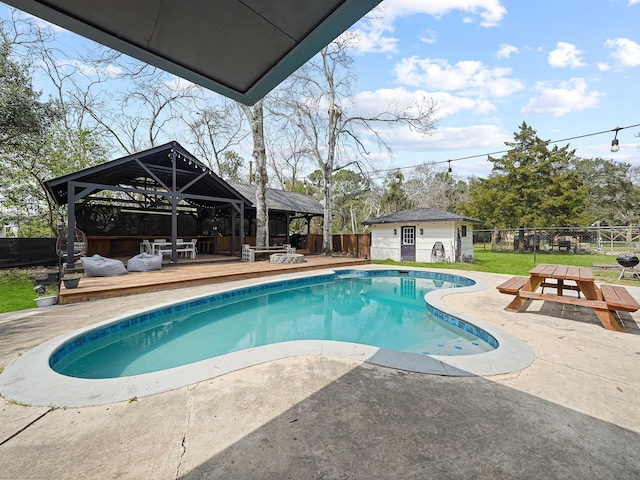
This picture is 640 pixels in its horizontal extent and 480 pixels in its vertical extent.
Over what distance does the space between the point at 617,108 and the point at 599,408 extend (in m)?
16.3

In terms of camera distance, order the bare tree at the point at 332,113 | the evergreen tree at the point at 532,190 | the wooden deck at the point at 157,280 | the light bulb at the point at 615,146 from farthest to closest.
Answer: the evergreen tree at the point at 532,190
the bare tree at the point at 332,113
the light bulb at the point at 615,146
the wooden deck at the point at 157,280

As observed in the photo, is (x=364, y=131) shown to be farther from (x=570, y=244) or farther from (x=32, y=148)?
(x=570, y=244)

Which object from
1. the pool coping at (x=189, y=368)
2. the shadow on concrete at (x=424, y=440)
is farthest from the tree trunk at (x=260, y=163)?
the shadow on concrete at (x=424, y=440)

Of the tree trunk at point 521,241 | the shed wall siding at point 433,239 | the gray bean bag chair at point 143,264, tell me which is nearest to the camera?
the gray bean bag chair at point 143,264

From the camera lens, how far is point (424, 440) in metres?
1.89

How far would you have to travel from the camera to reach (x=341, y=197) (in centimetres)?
2731

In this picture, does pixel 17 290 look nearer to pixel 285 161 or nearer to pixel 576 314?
pixel 576 314

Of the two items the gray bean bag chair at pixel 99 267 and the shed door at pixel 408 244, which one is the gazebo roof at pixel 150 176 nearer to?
the gray bean bag chair at pixel 99 267

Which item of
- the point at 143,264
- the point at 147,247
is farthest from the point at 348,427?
the point at 147,247

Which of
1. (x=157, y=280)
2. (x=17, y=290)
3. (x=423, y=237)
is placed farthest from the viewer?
(x=423, y=237)

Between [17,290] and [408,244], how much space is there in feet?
46.2

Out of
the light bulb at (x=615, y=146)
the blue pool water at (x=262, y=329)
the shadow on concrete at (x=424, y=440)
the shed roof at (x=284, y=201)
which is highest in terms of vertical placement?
the light bulb at (x=615, y=146)

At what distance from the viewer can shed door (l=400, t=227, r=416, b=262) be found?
47.5 ft

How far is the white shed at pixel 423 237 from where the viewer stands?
13.5 metres
